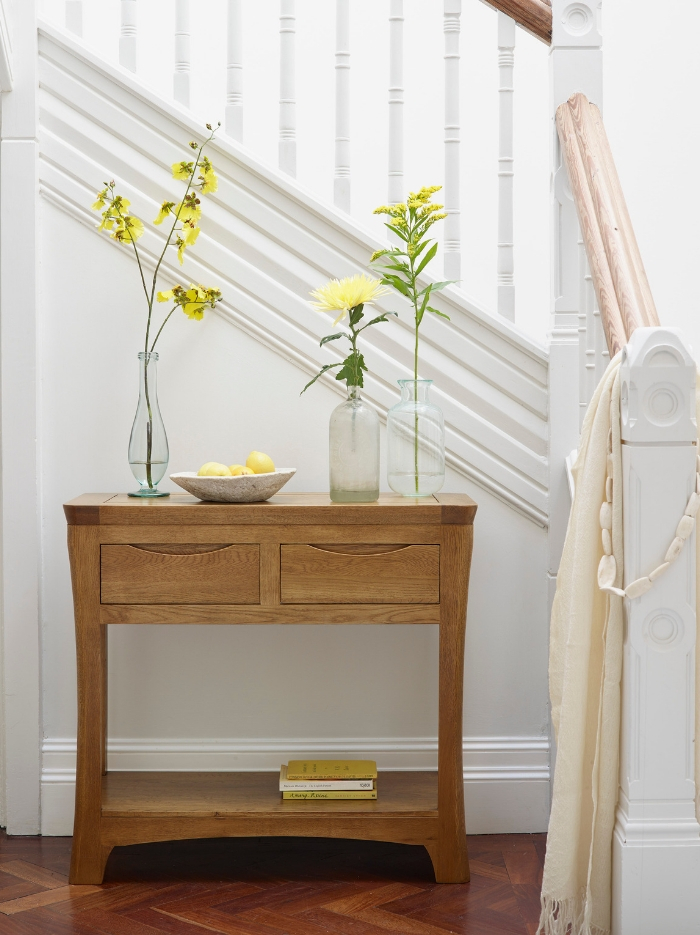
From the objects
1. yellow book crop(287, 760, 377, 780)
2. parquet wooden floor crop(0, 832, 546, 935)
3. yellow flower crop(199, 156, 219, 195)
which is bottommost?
parquet wooden floor crop(0, 832, 546, 935)

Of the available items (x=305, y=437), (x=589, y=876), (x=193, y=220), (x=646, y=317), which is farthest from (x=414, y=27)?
(x=589, y=876)

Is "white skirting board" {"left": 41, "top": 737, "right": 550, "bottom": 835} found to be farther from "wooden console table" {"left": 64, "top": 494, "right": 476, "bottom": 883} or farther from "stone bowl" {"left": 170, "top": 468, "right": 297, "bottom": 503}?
"stone bowl" {"left": 170, "top": 468, "right": 297, "bottom": 503}

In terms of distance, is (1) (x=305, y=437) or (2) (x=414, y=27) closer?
(1) (x=305, y=437)

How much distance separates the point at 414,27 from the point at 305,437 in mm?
1546

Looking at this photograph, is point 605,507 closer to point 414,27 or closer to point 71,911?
point 71,911

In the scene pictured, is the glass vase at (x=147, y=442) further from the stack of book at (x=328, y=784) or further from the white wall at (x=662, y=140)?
the white wall at (x=662, y=140)

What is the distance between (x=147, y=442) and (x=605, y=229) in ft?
3.45

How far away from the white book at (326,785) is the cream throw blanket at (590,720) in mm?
678

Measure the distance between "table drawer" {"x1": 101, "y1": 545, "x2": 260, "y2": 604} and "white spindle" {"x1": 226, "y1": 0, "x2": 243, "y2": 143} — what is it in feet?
3.43

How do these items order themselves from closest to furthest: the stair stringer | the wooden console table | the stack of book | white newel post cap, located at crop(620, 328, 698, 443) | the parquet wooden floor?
white newel post cap, located at crop(620, 328, 698, 443) < the parquet wooden floor < the wooden console table < the stack of book < the stair stringer

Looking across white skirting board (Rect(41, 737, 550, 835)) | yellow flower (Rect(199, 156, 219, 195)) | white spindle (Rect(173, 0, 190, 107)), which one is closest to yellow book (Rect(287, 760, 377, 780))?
white skirting board (Rect(41, 737, 550, 835))

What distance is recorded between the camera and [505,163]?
2277 millimetres

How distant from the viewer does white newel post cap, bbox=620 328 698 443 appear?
1.29 m

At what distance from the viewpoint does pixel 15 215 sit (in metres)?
2.20
